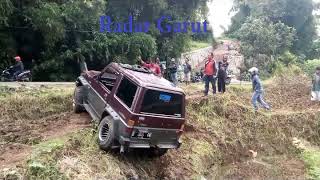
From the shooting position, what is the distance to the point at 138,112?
9922mm

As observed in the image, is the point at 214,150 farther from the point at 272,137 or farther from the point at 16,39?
the point at 16,39

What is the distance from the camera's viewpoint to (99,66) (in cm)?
2561

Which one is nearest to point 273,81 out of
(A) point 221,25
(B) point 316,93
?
(B) point 316,93

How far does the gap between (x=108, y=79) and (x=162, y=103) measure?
78.9 inches

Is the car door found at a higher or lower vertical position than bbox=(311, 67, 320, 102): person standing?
higher

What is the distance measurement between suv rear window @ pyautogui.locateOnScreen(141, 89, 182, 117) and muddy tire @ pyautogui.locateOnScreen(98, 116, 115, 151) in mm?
909

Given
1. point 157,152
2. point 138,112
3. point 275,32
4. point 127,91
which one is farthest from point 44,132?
point 275,32

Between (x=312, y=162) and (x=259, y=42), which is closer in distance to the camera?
(x=312, y=162)

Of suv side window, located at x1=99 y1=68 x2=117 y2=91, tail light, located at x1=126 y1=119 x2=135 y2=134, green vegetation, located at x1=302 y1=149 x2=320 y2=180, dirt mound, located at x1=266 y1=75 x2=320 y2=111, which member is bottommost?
green vegetation, located at x1=302 y1=149 x2=320 y2=180

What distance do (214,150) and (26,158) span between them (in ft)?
22.8

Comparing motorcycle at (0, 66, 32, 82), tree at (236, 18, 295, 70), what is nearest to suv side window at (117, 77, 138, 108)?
motorcycle at (0, 66, 32, 82)

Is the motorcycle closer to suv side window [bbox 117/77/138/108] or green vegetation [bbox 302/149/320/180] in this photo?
suv side window [bbox 117/77/138/108]

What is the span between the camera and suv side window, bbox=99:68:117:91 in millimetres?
11273

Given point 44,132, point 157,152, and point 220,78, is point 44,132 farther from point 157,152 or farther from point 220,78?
point 220,78
